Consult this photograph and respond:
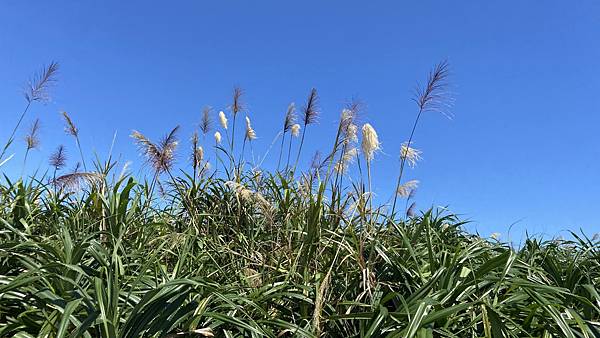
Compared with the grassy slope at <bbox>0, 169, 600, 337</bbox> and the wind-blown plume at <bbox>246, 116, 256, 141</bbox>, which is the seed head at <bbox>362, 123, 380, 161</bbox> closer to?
the grassy slope at <bbox>0, 169, 600, 337</bbox>

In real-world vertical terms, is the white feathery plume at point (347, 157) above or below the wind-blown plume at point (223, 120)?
below

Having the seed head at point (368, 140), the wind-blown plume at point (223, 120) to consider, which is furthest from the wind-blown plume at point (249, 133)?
the seed head at point (368, 140)

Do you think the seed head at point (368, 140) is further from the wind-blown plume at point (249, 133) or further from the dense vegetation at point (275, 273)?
the wind-blown plume at point (249, 133)

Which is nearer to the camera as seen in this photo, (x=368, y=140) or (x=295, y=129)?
(x=368, y=140)

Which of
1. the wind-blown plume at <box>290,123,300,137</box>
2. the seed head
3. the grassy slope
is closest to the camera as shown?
the grassy slope

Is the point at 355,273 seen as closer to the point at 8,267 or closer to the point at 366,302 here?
the point at 366,302

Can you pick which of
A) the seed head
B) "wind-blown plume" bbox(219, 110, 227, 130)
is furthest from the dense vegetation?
"wind-blown plume" bbox(219, 110, 227, 130)

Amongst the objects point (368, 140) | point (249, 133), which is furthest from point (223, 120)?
point (368, 140)

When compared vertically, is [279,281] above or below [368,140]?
below

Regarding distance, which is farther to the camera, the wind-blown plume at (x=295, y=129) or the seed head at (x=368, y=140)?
the wind-blown plume at (x=295, y=129)

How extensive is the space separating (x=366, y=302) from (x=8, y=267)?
1.93 meters

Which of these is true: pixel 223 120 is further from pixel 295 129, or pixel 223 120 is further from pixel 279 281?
pixel 279 281

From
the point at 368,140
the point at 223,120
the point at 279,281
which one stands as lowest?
the point at 279,281

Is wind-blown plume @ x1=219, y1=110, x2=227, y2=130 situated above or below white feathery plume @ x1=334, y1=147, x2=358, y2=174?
above
